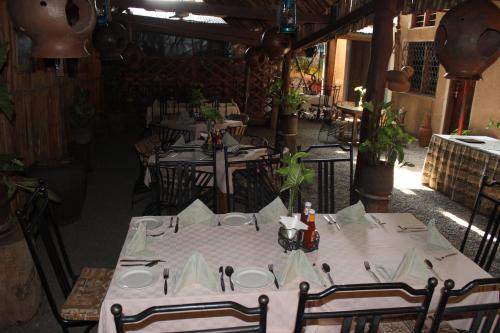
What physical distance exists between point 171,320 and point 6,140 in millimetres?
2910

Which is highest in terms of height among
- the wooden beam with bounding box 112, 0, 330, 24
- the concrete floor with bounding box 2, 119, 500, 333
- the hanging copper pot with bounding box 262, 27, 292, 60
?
the wooden beam with bounding box 112, 0, 330, 24

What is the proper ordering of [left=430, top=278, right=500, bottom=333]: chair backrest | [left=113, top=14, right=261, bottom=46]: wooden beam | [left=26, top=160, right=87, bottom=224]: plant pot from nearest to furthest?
1. [left=430, top=278, right=500, bottom=333]: chair backrest
2. [left=26, top=160, right=87, bottom=224]: plant pot
3. [left=113, top=14, right=261, bottom=46]: wooden beam

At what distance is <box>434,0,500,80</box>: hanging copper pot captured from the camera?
1.60 meters

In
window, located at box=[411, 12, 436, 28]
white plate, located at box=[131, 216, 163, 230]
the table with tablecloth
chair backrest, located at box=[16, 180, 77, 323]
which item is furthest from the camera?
window, located at box=[411, 12, 436, 28]

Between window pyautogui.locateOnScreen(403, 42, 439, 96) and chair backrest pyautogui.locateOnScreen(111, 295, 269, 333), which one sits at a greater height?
window pyautogui.locateOnScreen(403, 42, 439, 96)

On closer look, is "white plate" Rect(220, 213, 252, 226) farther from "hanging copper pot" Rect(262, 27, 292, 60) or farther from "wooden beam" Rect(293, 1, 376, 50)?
"wooden beam" Rect(293, 1, 376, 50)

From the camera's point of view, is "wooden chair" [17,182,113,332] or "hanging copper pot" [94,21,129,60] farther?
"hanging copper pot" [94,21,129,60]

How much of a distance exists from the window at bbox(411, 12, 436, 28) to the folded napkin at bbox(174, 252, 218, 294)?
9078 millimetres

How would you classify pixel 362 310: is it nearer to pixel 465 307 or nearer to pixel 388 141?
pixel 465 307

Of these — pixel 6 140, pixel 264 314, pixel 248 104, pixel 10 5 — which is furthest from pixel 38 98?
pixel 248 104

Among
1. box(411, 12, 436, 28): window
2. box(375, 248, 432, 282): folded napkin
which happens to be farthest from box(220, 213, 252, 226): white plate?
box(411, 12, 436, 28): window

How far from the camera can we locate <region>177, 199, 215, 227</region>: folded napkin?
2654 millimetres

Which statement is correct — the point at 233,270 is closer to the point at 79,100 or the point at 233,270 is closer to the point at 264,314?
the point at 264,314

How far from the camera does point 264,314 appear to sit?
133cm
